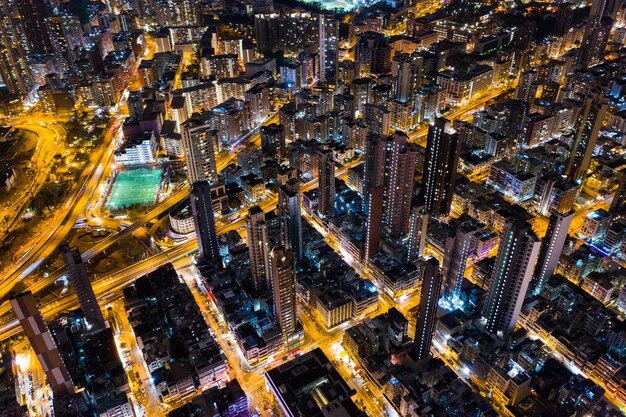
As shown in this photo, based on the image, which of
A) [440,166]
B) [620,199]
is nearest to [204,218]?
[440,166]

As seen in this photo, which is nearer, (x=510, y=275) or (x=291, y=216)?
(x=510, y=275)

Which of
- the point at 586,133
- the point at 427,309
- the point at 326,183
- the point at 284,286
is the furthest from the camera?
the point at 586,133

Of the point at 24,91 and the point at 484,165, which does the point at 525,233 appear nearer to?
the point at 484,165

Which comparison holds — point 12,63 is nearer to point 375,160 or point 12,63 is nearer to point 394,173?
point 375,160

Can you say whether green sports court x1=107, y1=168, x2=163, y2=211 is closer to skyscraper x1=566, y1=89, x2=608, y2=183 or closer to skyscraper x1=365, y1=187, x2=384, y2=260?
skyscraper x1=365, y1=187, x2=384, y2=260

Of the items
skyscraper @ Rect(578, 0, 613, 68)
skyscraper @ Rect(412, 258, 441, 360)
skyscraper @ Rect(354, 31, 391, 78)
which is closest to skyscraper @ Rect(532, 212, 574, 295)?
skyscraper @ Rect(412, 258, 441, 360)

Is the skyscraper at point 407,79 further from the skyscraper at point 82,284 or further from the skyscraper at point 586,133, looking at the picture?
the skyscraper at point 82,284
